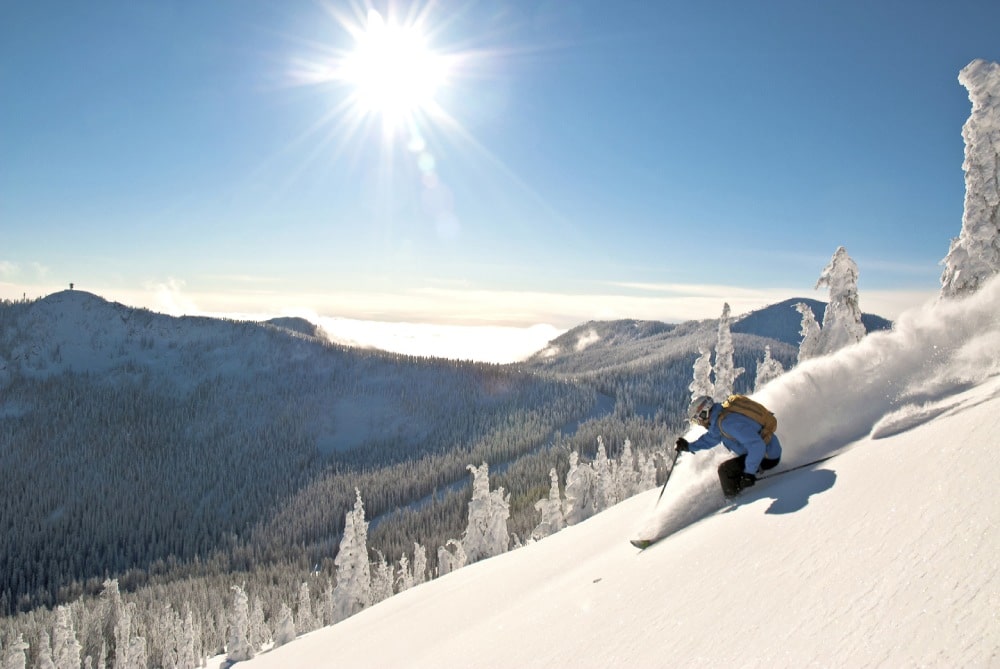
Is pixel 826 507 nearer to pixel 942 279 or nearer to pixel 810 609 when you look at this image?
pixel 810 609

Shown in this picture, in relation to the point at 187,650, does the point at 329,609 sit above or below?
above

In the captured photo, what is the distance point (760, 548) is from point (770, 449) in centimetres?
235

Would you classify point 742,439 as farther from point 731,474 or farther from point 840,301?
point 840,301

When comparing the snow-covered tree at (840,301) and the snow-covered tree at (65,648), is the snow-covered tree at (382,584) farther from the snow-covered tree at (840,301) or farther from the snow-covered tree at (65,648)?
the snow-covered tree at (840,301)

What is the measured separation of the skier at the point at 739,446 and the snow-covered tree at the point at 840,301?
2561 centimetres

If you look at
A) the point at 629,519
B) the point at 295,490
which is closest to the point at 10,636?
the point at 295,490

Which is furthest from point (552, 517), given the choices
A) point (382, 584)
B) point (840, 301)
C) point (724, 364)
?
point (840, 301)

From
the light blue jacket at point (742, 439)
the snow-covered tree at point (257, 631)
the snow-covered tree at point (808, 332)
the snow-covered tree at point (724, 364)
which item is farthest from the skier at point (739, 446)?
the snow-covered tree at point (257, 631)

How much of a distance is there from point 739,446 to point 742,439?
154 mm

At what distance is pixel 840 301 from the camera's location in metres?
28.5

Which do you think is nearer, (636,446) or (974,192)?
(974,192)

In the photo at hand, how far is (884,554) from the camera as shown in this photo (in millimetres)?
3057

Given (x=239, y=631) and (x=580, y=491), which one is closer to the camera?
(x=580, y=491)

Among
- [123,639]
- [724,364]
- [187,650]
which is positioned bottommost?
[123,639]
